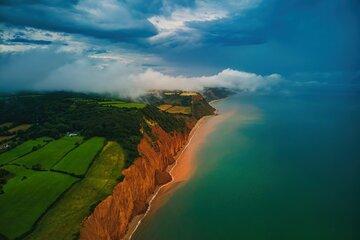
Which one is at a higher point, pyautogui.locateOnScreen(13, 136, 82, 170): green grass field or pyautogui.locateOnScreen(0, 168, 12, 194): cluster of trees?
pyautogui.locateOnScreen(13, 136, 82, 170): green grass field

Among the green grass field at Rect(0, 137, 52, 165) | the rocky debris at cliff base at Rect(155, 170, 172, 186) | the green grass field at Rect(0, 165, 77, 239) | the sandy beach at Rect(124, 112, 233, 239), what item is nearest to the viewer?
the green grass field at Rect(0, 165, 77, 239)

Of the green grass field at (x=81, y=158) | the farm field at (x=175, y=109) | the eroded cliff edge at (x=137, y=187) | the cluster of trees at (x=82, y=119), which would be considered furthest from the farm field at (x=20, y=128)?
the farm field at (x=175, y=109)

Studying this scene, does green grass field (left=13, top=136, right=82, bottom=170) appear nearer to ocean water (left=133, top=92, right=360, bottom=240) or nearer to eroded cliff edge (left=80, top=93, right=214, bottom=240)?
eroded cliff edge (left=80, top=93, right=214, bottom=240)

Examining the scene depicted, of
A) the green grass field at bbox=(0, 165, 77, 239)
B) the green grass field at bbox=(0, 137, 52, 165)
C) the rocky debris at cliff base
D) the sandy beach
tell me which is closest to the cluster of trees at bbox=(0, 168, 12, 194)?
the green grass field at bbox=(0, 165, 77, 239)

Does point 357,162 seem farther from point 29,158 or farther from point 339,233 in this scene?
point 29,158

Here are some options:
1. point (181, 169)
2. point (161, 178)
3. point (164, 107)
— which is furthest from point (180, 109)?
point (161, 178)

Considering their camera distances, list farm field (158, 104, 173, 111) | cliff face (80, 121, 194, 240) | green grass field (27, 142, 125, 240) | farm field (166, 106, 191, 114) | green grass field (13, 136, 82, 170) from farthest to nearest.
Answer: farm field (158, 104, 173, 111) < farm field (166, 106, 191, 114) < green grass field (13, 136, 82, 170) < cliff face (80, 121, 194, 240) < green grass field (27, 142, 125, 240)

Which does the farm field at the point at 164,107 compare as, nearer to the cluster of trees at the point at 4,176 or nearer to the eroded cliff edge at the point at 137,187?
the eroded cliff edge at the point at 137,187
